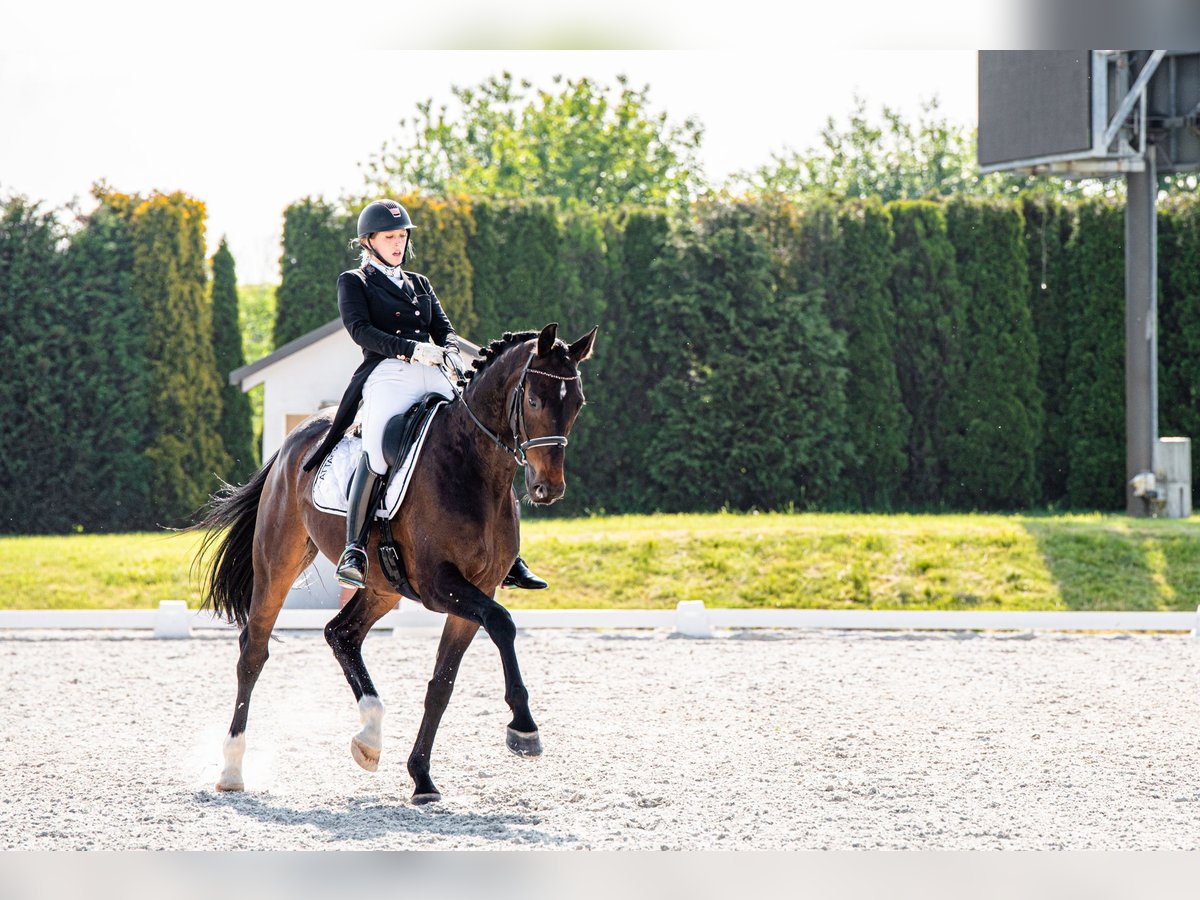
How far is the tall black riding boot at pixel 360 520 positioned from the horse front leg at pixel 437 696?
1.36 feet

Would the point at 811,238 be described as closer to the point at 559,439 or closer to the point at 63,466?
the point at 63,466

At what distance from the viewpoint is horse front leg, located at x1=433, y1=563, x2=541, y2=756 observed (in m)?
5.21

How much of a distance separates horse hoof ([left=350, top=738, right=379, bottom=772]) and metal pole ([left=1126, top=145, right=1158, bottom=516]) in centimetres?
1216

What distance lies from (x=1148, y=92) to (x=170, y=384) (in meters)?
12.1

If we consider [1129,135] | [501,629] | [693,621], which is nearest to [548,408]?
[501,629]

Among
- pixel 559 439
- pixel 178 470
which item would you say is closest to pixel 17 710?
pixel 559 439

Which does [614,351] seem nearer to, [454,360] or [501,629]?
[454,360]

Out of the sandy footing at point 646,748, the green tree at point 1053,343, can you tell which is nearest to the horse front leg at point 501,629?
the sandy footing at point 646,748

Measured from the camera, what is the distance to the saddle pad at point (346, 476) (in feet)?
19.2

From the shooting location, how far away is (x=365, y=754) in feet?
18.8

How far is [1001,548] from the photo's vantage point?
533 inches

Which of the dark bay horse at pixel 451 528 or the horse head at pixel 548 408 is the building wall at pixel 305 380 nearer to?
the dark bay horse at pixel 451 528

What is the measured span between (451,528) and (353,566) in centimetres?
48

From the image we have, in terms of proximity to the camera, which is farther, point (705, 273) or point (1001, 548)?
point (705, 273)
